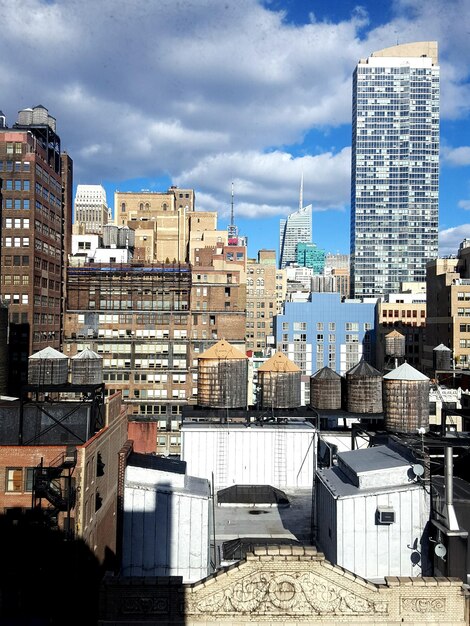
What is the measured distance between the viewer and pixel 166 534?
1198 inches

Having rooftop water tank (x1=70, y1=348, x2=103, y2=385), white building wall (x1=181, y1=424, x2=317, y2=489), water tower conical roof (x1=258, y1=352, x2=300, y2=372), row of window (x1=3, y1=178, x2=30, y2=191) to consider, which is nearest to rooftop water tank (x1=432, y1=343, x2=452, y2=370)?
water tower conical roof (x1=258, y1=352, x2=300, y2=372)

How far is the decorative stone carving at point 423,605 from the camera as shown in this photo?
1984cm

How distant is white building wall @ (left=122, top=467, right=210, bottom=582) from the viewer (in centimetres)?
3009

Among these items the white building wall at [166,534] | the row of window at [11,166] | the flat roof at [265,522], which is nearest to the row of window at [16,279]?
the row of window at [11,166]

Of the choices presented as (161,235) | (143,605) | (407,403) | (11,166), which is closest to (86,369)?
(407,403)

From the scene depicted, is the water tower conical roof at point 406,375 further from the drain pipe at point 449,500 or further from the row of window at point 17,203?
the row of window at point 17,203

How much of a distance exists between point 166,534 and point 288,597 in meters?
11.9

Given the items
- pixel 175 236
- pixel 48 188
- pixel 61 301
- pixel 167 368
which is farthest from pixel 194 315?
pixel 175 236

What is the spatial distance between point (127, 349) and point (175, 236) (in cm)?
4272

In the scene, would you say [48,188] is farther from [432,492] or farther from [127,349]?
[432,492]

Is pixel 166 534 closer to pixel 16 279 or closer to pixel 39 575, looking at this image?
pixel 39 575

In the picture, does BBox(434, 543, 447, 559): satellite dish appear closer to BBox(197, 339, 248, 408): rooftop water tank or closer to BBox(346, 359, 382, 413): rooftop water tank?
BBox(346, 359, 382, 413): rooftop water tank

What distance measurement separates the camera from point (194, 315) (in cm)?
9088

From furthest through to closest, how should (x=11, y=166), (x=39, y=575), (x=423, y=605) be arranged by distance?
1. (x=11, y=166)
2. (x=39, y=575)
3. (x=423, y=605)
